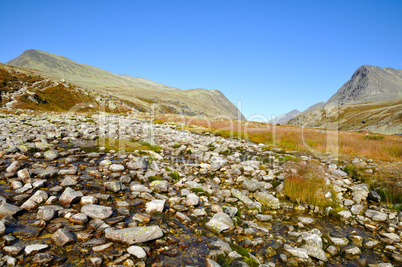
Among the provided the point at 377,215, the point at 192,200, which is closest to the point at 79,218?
the point at 192,200

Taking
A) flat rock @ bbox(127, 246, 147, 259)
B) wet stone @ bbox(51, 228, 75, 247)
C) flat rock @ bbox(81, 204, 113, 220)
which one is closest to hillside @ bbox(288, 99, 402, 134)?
flat rock @ bbox(127, 246, 147, 259)

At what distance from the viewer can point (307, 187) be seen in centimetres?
834

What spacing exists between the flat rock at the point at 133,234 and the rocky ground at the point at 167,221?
0.07 ft

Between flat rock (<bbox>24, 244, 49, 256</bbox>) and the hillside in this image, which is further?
the hillside

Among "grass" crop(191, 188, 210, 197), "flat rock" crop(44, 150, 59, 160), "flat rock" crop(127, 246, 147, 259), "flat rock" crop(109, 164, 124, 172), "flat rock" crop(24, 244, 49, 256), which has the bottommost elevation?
"flat rock" crop(127, 246, 147, 259)

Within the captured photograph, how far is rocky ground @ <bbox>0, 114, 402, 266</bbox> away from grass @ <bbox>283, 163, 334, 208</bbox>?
364 mm

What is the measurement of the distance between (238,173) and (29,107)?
145 feet

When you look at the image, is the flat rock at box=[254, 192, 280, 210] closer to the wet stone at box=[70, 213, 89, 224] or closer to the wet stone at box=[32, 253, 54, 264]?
the wet stone at box=[70, 213, 89, 224]

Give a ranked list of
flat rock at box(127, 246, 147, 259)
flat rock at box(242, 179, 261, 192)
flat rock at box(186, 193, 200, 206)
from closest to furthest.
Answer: flat rock at box(127, 246, 147, 259)
flat rock at box(186, 193, 200, 206)
flat rock at box(242, 179, 261, 192)

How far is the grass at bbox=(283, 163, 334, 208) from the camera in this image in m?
7.94

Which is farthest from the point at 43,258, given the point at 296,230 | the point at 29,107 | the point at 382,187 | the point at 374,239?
the point at 29,107

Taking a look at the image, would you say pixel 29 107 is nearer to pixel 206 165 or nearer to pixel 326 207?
pixel 206 165

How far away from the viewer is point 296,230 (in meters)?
6.10

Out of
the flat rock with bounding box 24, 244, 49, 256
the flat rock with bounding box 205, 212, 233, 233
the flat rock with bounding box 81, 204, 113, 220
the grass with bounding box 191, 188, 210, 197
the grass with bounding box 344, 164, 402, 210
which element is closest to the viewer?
the flat rock with bounding box 24, 244, 49, 256
